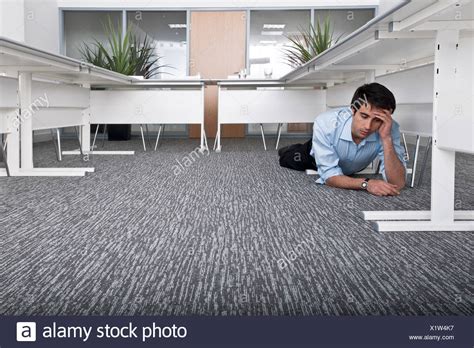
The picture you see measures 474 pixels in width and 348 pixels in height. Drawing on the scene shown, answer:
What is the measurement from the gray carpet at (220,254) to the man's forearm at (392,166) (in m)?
0.10

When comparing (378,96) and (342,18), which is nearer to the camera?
(378,96)

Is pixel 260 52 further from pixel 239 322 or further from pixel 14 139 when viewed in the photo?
pixel 239 322

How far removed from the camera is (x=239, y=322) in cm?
81

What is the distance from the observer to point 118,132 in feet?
24.0

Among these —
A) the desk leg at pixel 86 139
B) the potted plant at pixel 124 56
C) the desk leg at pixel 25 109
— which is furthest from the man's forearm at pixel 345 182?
the potted plant at pixel 124 56

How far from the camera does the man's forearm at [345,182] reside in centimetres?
283

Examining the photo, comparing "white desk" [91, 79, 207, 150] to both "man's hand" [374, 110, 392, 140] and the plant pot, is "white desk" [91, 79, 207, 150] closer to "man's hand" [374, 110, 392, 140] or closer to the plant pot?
the plant pot

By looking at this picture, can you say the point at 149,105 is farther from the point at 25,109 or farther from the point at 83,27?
the point at 83,27

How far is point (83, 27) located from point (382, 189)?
643 centimetres

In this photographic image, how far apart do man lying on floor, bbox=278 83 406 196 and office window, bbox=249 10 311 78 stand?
4.98m

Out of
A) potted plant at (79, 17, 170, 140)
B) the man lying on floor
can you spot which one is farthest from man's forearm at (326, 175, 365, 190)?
potted plant at (79, 17, 170, 140)

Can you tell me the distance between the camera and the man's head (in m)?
2.54

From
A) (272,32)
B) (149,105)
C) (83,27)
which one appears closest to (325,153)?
(149,105)

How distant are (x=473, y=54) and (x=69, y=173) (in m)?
2.49
